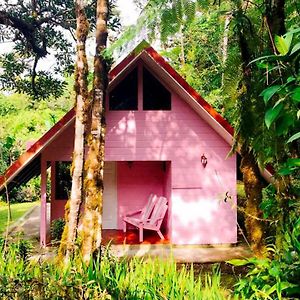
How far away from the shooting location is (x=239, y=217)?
11992mm

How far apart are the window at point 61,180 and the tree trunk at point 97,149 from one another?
594cm

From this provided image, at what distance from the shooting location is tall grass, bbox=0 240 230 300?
8.30 feet

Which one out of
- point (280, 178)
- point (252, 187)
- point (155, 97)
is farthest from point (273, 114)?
point (155, 97)

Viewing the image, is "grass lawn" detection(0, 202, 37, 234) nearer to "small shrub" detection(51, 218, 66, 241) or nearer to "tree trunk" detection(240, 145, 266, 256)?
"small shrub" detection(51, 218, 66, 241)

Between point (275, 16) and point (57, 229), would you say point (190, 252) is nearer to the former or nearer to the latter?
point (57, 229)

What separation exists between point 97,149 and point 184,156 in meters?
4.49

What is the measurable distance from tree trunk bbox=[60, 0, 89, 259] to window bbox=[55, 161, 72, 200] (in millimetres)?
5653

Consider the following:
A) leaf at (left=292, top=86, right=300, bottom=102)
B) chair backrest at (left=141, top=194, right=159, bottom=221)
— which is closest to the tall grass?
leaf at (left=292, top=86, right=300, bottom=102)

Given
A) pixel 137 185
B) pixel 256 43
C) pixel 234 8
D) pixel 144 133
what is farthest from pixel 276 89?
pixel 137 185

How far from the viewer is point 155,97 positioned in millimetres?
9547

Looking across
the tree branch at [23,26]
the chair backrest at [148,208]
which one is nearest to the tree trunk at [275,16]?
the tree branch at [23,26]

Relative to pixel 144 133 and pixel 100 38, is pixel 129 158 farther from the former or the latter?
pixel 100 38

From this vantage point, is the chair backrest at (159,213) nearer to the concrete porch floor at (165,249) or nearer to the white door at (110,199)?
the concrete porch floor at (165,249)

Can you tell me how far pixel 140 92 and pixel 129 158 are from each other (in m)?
1.43
